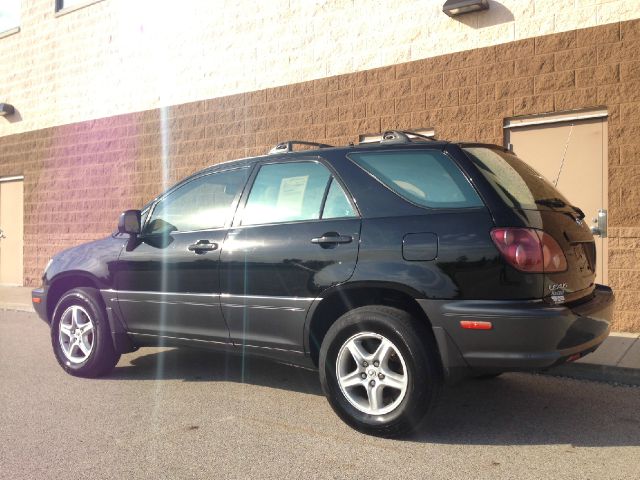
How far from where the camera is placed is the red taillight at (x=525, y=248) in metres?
3.65

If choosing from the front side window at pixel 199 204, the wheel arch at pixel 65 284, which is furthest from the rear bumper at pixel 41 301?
the front side window at pixel 199 204

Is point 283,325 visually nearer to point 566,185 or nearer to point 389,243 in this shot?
point 389,243

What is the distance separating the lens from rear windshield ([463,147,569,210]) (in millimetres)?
3939

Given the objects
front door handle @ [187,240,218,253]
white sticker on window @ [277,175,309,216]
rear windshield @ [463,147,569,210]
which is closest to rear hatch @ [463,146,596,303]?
rear windshield @ [463,147,569,210]

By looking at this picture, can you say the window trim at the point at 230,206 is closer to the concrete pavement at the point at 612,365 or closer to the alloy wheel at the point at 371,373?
the alloy wheel at the point at 371,373

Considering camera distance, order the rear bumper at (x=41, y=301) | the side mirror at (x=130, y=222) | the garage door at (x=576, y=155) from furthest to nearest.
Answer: the garage door at (x=576, y=155), the rear bumper at (x=41, y=301), the side mirror at (x=130, y=222)

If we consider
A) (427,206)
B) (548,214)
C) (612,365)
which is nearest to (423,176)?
(427,206)

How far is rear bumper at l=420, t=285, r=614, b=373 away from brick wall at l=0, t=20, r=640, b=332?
4.16m

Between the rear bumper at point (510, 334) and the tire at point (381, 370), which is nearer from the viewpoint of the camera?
the rear bumper at point (510, 334)

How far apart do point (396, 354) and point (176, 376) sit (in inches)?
98.2

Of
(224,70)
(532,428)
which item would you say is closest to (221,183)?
(532,428)

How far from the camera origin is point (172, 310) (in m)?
5.02

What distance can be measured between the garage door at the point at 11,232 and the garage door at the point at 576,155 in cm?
1128

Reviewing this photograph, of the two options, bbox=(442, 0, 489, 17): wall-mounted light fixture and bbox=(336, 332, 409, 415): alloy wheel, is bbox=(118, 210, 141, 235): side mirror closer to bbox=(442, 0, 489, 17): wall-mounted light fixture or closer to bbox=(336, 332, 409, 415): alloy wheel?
bbox=(336, 332, 409, 415): alloy wheel
